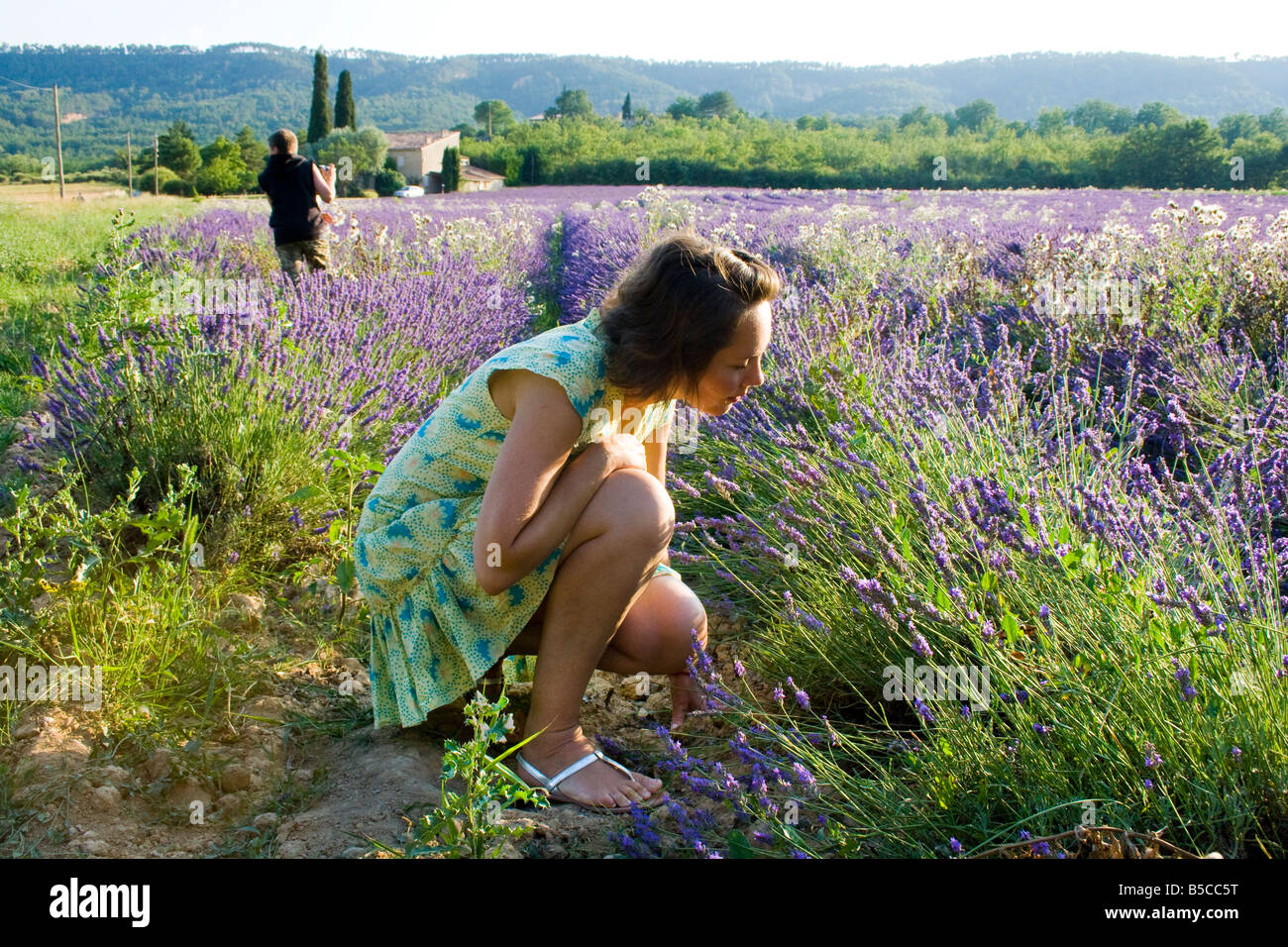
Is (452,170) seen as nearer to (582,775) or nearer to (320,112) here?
(320,112)

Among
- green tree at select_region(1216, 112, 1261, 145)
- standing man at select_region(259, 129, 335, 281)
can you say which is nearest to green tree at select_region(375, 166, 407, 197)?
green tree at select_region(1216, 112, 1261, 145)

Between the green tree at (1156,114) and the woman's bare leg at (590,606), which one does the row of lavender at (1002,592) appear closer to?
the woman's bare leg at (590,606)

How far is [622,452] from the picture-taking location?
1.80m

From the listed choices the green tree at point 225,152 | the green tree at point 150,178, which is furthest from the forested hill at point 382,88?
the green tree at point 225,152

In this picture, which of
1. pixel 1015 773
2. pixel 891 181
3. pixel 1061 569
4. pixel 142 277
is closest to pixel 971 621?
pixel 1061 569

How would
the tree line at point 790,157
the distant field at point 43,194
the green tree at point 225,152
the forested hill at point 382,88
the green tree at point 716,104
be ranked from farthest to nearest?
the green tree at point 716,104 → the forested hill at point 382,88 → the green tree at point 225,152 → the tree line at point 790,157 → the distant field at point 43,194

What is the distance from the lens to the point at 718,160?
114ft

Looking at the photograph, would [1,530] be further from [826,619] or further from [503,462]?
[826,619]

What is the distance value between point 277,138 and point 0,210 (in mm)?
12774

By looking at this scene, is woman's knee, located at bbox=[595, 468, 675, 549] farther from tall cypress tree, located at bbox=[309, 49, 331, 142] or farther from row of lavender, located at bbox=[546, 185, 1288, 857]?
tall cypress tree, located at bbox=[309, 49, 331, 142]

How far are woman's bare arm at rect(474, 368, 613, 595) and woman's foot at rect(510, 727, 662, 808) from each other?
1.04 ft

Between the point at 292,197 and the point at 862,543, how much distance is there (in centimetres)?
540

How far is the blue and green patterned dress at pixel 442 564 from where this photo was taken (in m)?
1.80

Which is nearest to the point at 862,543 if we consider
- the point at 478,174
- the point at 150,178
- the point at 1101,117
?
the point at 478,174
